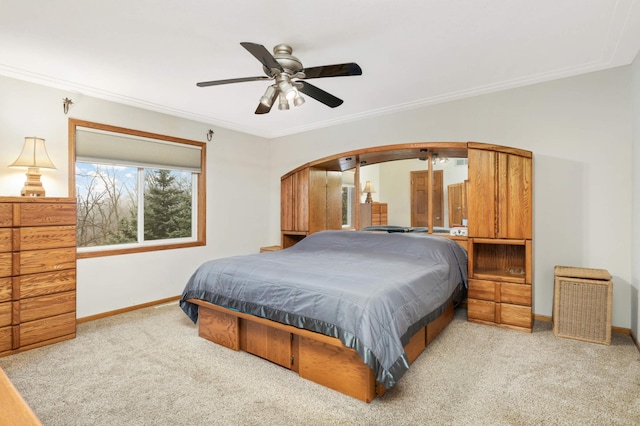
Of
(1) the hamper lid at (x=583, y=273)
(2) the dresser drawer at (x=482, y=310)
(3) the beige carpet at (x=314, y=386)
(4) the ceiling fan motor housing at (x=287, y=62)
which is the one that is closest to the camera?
(3) the beige carpet at (x=314, y=386)

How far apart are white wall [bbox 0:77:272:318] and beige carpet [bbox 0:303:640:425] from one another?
93 centimetres

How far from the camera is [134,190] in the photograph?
14.0 feet

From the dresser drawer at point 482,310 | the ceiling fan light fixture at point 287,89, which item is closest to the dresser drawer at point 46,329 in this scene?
the ceiling fan light fixture at point 287,89

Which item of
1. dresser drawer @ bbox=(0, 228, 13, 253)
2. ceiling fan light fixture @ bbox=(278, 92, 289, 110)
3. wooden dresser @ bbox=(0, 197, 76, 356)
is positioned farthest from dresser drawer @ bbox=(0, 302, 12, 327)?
ceiling fan light fixture @ bbox=(278, 92, 289, 110)

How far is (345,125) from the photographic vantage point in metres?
4.95

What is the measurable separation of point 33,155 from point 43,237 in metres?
0.79

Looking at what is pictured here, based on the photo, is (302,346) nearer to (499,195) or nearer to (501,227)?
(501,227)

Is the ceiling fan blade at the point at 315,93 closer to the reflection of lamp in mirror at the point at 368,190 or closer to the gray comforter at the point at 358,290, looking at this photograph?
the gray comforter at the point at 358,290

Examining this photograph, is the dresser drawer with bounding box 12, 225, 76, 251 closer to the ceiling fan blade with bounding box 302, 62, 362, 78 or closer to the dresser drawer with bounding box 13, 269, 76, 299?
the dresser drawer with bounding box 13, 269, 76, 299

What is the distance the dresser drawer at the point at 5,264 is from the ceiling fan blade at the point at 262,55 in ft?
8.63

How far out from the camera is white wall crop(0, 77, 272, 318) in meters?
3.26

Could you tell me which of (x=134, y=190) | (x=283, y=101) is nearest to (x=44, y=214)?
(x=134, y=190)

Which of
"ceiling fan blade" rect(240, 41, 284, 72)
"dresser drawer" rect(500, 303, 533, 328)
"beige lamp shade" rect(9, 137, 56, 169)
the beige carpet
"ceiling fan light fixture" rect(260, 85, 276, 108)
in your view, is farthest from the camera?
"dresser drawer" rect(500, 303, 533, 328)

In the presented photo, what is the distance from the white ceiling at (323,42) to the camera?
225cm
